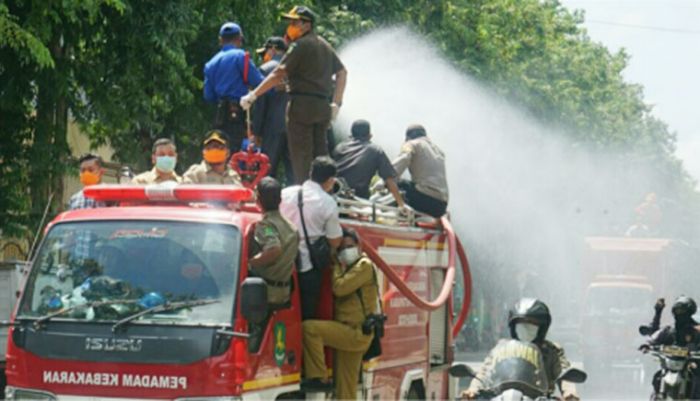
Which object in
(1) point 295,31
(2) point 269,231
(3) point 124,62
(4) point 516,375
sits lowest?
(4) point 516,375

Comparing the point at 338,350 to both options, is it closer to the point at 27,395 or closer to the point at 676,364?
the point at 27,395

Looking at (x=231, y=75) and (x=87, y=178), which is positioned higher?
(x=231, y=75)

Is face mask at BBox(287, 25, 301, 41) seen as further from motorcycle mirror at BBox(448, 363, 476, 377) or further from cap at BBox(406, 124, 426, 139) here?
motorcycle mirror at BBox(448, 363, 476, 377)

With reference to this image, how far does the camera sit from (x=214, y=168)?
11.8 meters

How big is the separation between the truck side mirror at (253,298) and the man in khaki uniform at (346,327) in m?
1.38

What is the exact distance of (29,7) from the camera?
60.4 ft

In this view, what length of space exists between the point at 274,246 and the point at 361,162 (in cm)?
408

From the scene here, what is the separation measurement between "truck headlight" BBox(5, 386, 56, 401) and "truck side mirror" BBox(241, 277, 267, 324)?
1.49 metres

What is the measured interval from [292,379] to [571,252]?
44.9 meters

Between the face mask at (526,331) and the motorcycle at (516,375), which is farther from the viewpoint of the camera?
the face mask at (526,331)

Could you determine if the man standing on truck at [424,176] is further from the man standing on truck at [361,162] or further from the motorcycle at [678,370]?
the motorcycle at [678,370]

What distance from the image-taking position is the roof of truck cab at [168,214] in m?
10.0

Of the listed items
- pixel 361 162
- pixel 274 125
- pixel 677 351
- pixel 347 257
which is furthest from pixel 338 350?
pixel 677 351

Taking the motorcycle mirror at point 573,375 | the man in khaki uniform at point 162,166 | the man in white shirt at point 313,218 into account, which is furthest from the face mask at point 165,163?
the motorcycle mirror at point 573,375
